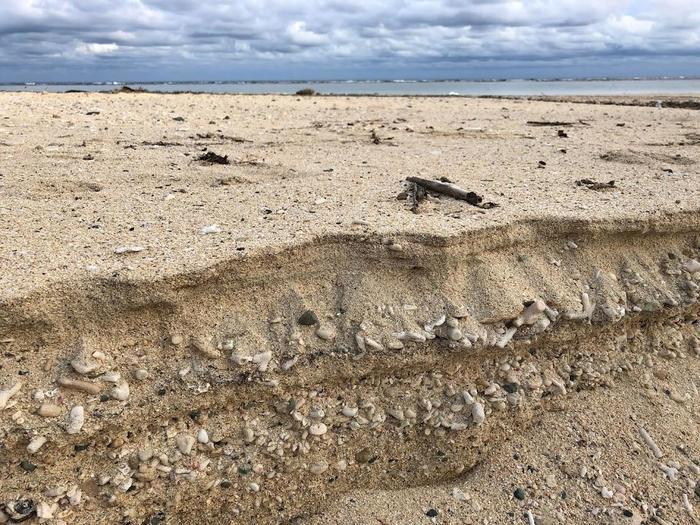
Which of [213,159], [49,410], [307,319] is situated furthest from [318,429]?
[213,159]

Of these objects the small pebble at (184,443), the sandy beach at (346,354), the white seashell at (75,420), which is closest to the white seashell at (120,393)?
the sandy beach at (346,354)

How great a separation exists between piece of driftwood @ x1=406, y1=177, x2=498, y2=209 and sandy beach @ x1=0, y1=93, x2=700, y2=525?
41mm

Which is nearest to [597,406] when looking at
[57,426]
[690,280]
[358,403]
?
[690,280]

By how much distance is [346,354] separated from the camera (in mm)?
2707

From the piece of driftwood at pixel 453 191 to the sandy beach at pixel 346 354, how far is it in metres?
0.04

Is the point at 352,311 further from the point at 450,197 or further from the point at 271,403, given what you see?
the point at 450,197

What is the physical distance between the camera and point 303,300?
9.24ft

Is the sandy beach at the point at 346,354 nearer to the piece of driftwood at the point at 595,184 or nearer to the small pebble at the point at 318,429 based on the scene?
the small pebble at the point at 318,429

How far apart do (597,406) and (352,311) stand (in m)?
1.52

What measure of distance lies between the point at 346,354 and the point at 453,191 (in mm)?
1570

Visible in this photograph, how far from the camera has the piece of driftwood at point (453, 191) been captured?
3604 mm

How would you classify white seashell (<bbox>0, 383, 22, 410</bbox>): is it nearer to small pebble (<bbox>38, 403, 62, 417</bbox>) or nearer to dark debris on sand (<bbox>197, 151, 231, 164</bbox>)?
small pebble (<bbox>38, 403, 62, 417</bbox>)

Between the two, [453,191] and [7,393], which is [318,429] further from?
[453,191]

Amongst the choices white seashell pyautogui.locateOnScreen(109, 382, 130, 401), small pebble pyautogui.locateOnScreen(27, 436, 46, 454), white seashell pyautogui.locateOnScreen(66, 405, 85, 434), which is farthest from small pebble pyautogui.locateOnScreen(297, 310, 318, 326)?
small pebble pyautogui.locateOnScreen(27, 436, 46, 454)
